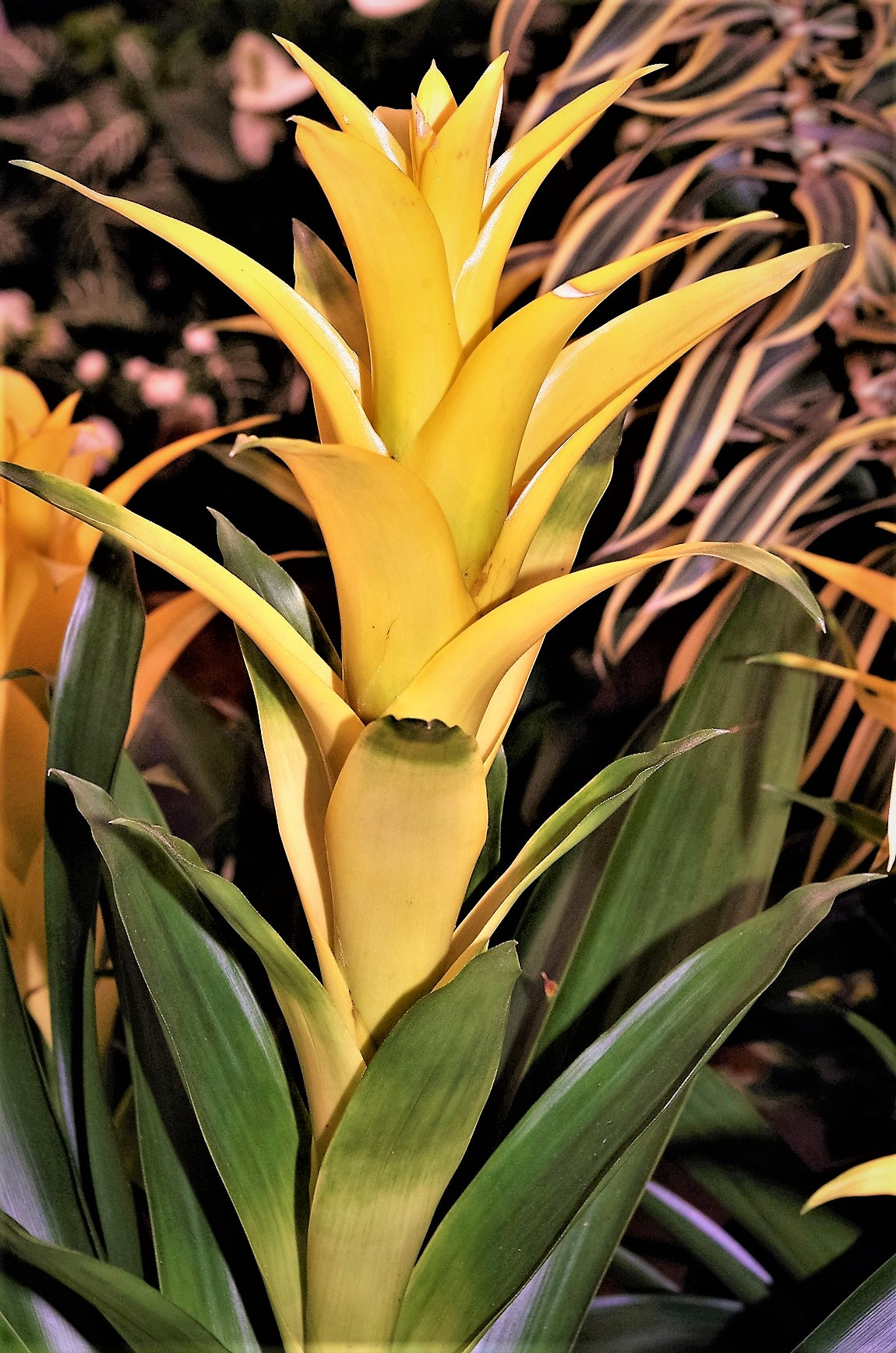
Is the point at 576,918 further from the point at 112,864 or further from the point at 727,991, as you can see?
the point at 112,864

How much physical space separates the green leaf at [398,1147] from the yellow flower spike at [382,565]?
0.15 m

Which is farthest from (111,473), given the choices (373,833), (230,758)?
(373,833)

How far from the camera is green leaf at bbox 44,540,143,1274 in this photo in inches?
22.7

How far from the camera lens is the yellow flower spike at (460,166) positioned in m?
0.46

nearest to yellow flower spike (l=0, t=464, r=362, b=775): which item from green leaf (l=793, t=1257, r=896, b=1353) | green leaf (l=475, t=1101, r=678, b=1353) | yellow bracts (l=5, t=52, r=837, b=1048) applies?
yellow bracts (l=5, t=52, r=837, b=1048)

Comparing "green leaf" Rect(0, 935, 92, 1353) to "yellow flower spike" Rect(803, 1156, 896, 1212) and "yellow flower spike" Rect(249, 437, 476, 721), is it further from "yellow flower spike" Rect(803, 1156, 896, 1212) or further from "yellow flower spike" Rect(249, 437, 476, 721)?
"yellow flower spike" Rect(803, 1156, 896, 1212)

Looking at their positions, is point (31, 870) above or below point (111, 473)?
below

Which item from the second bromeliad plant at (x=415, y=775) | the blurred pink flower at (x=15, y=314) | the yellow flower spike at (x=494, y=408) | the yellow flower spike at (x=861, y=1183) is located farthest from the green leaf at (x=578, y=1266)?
the blurred pink flower at (x=15, y=314)

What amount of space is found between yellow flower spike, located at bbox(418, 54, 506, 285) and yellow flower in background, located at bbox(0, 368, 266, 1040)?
0.19 meters

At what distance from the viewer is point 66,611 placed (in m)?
0.62

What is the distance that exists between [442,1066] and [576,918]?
19 cm

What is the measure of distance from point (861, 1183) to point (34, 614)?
67 cm

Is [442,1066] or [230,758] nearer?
[442,1066]

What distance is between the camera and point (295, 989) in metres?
0.47
